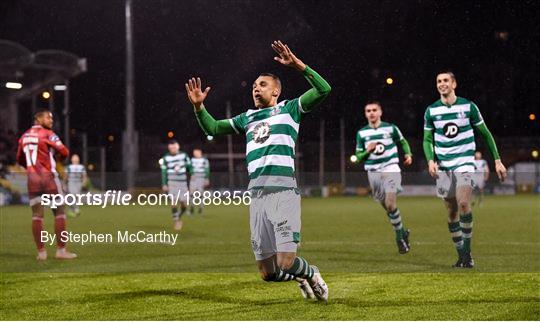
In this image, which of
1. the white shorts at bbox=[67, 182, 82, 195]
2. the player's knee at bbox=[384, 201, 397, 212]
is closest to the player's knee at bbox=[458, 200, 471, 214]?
the player's knee at bbox=[384, 201, 397, 212]

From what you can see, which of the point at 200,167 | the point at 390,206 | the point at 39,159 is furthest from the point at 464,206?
the point at 200,167

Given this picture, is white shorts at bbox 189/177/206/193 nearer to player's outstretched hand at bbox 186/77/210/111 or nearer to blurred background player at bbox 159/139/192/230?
blurred background player at bbox 159/139/192/230

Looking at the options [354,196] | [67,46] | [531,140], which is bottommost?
[354,196]

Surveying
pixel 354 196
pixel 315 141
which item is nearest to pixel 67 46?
pixel 315 141

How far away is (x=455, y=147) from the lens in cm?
940

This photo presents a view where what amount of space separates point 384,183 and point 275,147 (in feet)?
19.3

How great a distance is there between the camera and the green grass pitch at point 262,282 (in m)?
6.54

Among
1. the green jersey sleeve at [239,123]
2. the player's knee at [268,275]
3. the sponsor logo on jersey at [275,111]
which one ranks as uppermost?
the sponsor logo on jersey at [275,111]

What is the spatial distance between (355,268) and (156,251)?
4.07m

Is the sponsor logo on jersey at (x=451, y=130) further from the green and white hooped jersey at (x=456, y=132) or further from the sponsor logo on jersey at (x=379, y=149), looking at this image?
the sponsor logo on jersey at (x=379, y=149)

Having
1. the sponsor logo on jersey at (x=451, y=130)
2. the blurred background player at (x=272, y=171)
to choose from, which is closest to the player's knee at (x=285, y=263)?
the blurred background player at (x=272, y=171)

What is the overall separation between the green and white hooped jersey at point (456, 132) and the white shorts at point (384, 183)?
235 cm

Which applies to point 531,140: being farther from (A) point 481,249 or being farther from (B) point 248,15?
(A) point 481,249

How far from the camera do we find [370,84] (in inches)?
1070
